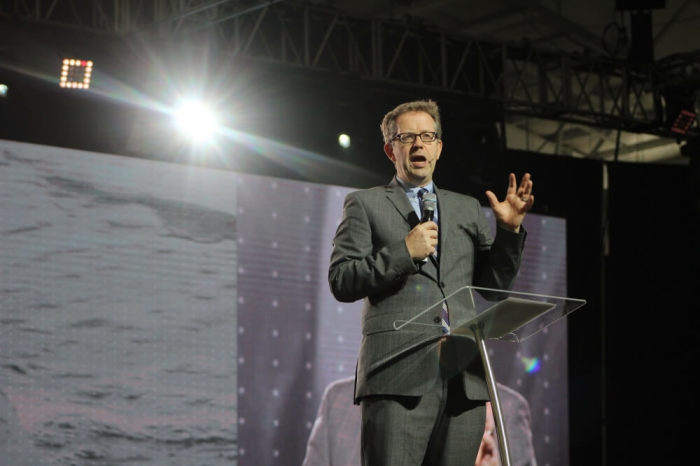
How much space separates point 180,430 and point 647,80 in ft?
13.8

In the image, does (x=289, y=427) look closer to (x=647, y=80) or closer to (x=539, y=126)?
(x=647, y=80)

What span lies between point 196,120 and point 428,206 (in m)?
3.45

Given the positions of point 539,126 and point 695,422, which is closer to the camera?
point 695,422

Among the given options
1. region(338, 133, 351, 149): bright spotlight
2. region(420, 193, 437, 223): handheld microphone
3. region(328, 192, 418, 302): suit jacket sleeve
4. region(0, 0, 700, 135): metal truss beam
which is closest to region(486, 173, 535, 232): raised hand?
region(420, 193, 437, 223): handheld microphone

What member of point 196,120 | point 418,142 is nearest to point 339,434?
point 196,120

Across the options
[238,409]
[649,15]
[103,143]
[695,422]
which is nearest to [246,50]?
[103,143]

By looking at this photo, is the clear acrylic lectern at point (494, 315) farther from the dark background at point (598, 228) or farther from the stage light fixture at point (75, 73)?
the dark background at point (598, 228)

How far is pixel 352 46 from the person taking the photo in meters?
5.93

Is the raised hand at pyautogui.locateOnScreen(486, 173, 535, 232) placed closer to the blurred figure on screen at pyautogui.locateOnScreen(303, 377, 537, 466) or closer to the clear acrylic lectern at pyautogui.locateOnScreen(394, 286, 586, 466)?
the clear acrylic lectern at pyautogui.locateOnScreen(394, 286, 586, 466)

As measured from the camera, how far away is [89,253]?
481 cm

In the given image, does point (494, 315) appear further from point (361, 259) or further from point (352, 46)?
point (352, 46)

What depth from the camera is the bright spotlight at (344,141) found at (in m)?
6.00

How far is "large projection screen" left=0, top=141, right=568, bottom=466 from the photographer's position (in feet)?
15.1

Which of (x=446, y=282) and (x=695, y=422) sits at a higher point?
(x=446, y=282)
